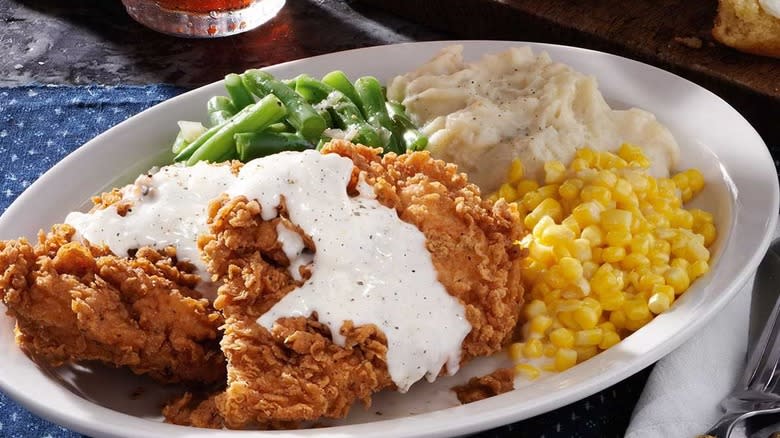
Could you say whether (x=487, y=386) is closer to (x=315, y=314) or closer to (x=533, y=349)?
(x=533, y=349)

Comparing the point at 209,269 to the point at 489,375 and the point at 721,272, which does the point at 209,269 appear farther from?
the point at 721,272

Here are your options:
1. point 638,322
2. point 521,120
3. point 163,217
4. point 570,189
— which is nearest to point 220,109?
point 163,217

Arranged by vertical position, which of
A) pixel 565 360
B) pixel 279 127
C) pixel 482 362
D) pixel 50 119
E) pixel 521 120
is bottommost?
pixel 50 119

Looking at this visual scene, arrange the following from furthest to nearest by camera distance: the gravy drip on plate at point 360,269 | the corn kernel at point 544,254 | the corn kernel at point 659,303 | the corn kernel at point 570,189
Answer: the corn kernel at point 570,189 < the corn kernel at point 544,254 < the corn kernel at point 659,303 < the gravy drip on plate at point 360,269

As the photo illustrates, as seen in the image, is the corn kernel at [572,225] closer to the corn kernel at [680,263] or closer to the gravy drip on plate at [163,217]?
the corn kernel at [680,263]

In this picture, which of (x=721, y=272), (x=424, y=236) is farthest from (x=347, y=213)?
(x=721, y=272)

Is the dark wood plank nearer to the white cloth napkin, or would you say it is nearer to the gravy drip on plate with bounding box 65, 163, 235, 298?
the white cloth napkin

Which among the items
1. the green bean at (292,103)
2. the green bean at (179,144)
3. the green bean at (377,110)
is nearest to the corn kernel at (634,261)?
the green bean at (377,110)
